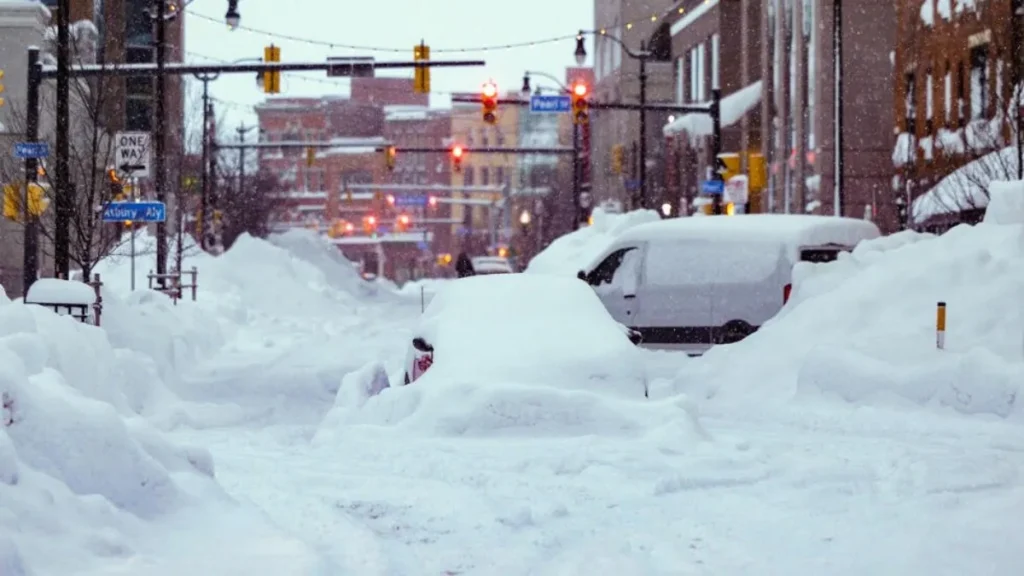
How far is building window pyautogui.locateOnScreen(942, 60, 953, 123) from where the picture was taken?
139ft

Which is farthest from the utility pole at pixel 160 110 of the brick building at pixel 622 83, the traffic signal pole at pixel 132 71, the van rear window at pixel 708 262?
the brick building at pixel 622 83

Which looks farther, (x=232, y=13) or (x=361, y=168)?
(x=361, y=168)

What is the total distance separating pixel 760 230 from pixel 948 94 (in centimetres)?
2159

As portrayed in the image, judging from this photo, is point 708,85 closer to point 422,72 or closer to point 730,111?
point 730,111

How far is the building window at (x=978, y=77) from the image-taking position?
39.3 metres

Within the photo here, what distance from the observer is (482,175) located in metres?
156

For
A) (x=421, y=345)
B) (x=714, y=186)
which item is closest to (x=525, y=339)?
(x=421, y=345)

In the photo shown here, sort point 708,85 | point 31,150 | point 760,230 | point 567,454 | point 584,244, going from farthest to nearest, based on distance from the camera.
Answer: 1. point 708,85
2. point 584,244
3. point 31,150
4. point 760,230
5. point 567,454

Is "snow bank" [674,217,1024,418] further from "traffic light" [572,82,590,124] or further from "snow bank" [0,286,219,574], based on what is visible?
"traffic light" [572,82,590,124]

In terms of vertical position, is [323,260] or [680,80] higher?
[680,80]

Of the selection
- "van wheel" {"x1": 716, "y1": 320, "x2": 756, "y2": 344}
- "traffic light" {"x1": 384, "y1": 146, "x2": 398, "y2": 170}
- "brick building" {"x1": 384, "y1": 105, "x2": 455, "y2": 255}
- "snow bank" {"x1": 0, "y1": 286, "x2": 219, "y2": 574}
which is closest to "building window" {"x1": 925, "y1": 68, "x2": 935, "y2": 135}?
"traffic light" {"x1": 384, "y1": 146, "x2": 398, "y2": 170}

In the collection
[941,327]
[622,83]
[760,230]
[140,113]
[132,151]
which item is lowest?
[941,327]

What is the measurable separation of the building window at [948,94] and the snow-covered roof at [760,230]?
752 inches

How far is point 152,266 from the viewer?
155 ft
